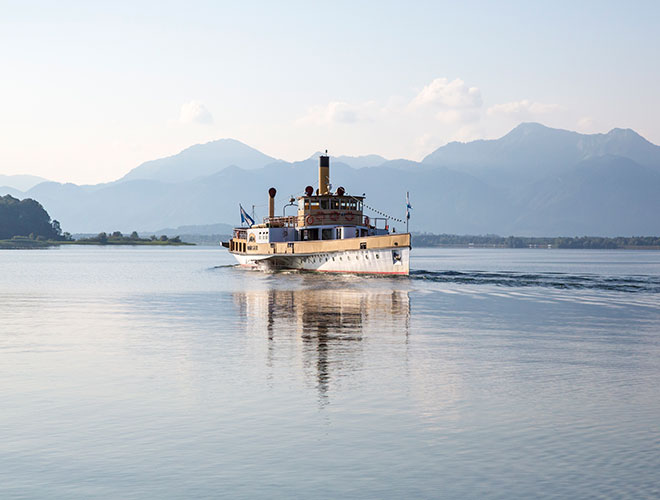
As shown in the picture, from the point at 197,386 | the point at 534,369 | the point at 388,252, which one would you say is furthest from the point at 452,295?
the point at 197,386

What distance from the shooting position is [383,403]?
20344mm

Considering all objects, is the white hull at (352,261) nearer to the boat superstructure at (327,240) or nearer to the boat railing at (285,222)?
the boat superstructure at (327,240)

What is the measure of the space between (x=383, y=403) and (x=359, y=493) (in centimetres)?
708

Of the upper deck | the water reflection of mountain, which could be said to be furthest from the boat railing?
the water reflection of mountain

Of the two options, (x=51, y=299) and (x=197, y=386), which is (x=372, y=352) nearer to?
(x=197, y=386)

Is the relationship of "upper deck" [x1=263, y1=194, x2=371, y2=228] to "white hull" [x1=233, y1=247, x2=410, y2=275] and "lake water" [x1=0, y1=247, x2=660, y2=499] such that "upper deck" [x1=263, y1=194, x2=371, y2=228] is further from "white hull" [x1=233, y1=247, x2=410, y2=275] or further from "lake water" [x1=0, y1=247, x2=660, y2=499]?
"lake water" [x1=0, y1=247, x2=660, y2=499]

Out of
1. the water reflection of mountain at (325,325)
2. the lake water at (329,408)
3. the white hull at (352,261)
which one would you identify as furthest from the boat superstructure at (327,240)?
the lake water at (329,408)

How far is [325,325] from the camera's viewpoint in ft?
131

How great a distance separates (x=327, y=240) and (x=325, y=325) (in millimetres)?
56182

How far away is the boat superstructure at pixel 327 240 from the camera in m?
86.8

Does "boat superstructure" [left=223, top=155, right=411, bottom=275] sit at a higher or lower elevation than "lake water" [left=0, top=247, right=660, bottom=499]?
higher

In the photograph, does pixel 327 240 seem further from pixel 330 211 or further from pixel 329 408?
pixel 329 408

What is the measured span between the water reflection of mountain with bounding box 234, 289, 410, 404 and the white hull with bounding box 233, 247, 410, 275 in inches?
725

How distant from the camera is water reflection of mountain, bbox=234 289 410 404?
27109 millimetres
